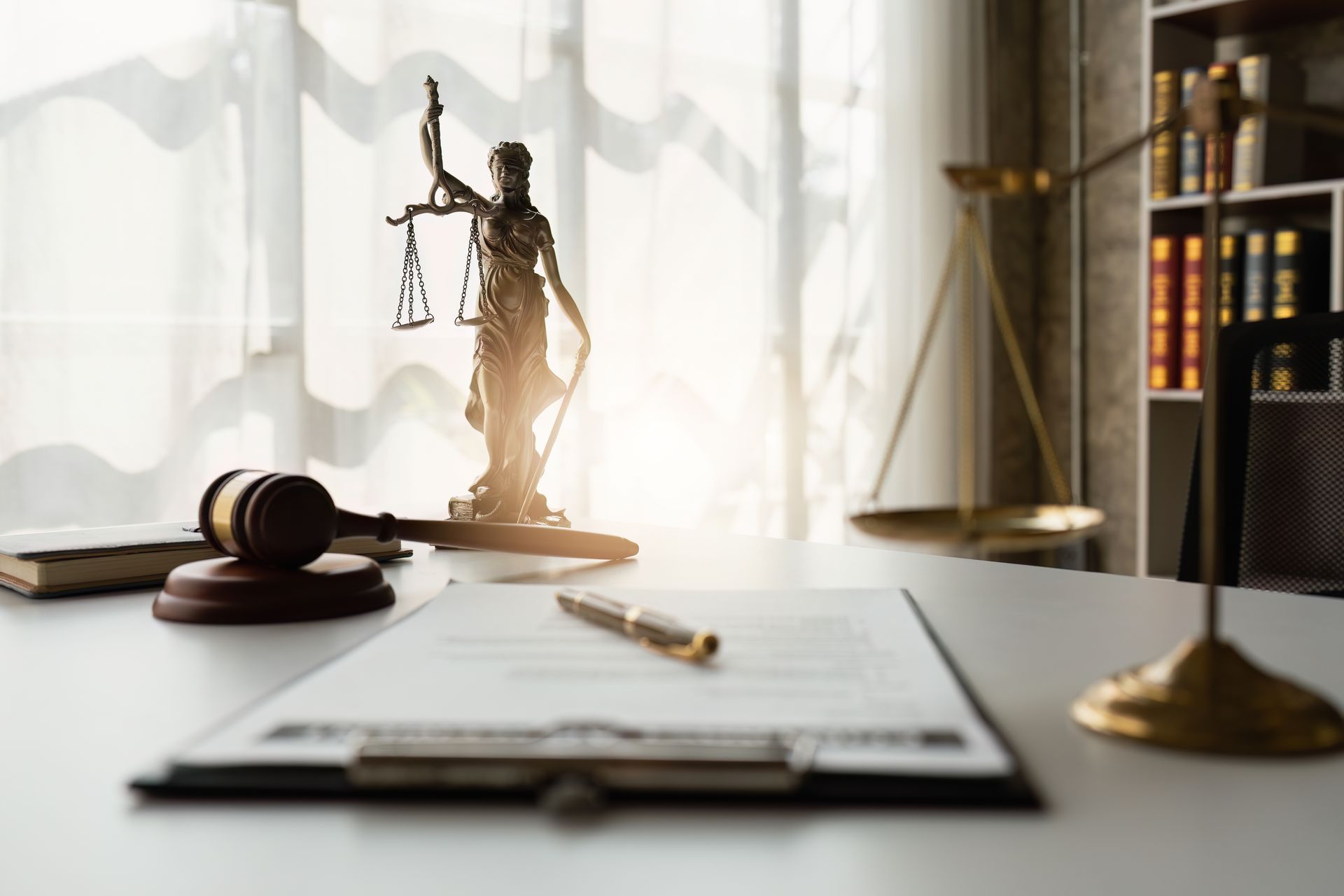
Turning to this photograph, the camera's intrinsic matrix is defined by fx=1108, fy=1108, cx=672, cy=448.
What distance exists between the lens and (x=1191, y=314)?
2445 millimetres

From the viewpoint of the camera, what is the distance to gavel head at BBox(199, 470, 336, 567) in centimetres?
77

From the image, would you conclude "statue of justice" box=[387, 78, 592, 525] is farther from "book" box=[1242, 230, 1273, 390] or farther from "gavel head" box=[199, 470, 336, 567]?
"book" box=[1242, 230, 1273, 390]

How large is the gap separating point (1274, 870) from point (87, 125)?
5.77 ft

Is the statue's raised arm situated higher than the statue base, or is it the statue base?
the statue's raised arm

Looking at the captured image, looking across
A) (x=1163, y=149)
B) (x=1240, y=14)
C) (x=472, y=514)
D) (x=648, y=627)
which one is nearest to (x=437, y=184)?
(x=472, y=514)

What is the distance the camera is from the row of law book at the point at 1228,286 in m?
2.29

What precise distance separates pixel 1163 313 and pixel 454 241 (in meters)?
1.59

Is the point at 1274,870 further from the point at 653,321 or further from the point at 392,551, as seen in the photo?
the point at 653,321

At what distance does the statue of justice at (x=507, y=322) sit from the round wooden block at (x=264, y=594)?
0.34 m

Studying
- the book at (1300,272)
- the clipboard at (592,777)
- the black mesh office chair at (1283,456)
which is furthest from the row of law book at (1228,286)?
the clipboard at (592,777)

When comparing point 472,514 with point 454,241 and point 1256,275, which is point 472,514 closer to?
point 454,241

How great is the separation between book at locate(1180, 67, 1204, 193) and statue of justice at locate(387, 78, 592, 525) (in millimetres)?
1863

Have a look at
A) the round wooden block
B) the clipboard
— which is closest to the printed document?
the clipboard

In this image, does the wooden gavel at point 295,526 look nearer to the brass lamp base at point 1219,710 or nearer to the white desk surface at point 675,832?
the white desk surface at point 675,832
